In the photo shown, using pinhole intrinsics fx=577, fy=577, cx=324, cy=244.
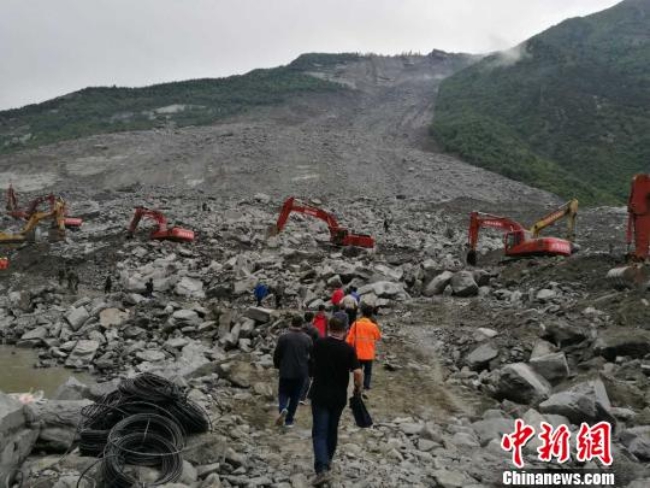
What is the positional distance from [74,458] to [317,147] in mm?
36752

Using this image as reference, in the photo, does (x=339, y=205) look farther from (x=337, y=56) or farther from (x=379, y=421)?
(x=337, y=56)

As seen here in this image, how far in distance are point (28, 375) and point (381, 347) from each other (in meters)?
7.07

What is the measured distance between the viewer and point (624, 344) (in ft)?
27.9

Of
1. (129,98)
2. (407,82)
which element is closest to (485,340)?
(129,98)

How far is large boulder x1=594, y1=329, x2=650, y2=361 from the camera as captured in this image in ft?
27.6

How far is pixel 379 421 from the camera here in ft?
23.4

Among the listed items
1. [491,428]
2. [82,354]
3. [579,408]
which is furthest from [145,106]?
[579,408]

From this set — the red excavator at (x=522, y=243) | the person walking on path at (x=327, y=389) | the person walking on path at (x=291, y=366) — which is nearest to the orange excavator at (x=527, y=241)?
the red excavator at (x=522, y=243)

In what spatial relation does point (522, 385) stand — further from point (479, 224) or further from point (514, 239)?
point (479, 224)

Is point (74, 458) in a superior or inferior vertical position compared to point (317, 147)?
inferior

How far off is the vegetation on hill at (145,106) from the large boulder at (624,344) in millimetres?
49328

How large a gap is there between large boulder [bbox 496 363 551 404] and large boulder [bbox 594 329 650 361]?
128 centimetres

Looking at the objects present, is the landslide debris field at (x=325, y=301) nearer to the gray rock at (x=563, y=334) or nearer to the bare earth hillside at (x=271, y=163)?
the gray rock at (x=563, y=334)

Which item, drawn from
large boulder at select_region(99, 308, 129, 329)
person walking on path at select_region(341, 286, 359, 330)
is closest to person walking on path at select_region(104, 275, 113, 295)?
large boulder at select_region(99, 308, 129, 329)
